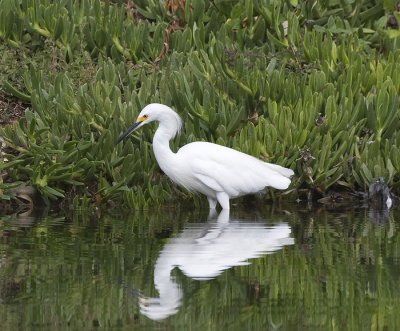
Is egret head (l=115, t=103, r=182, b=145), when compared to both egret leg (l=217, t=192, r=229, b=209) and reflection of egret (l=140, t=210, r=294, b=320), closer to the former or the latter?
egret leg (l=217, t=192, r=229, b=209)

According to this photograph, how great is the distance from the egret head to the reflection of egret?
44.8 inches

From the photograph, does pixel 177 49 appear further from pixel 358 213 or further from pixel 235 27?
pixel 358 213

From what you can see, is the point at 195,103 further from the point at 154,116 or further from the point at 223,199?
the point at 223,199

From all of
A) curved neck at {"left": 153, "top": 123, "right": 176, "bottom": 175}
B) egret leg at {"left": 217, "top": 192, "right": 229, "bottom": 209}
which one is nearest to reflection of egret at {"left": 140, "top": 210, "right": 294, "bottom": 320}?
egret leg at {"left": 217, "top": 192, "right": 229, "bottom": 209}

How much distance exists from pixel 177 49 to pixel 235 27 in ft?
2.94

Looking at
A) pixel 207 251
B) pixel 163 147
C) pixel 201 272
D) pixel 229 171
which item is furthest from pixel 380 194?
pixel 201 272

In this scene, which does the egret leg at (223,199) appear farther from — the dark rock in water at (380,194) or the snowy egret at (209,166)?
the dark rock in water at (380,194)

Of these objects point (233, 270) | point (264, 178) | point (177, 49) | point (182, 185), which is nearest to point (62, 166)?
point (182, 185)

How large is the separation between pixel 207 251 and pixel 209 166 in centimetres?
220

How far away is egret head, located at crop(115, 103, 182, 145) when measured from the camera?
9273 mm

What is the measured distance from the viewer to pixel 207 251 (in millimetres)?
7070

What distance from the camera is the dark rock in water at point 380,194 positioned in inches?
375

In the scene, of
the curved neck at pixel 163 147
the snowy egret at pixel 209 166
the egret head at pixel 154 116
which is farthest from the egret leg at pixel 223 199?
the egret head at pixel 154 116

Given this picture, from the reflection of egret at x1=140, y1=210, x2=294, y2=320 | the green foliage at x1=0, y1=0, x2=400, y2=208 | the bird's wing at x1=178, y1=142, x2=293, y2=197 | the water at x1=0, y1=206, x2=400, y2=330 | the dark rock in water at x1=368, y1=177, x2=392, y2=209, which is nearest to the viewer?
the water at x1=0, y1=206, x2=400, y2=330
